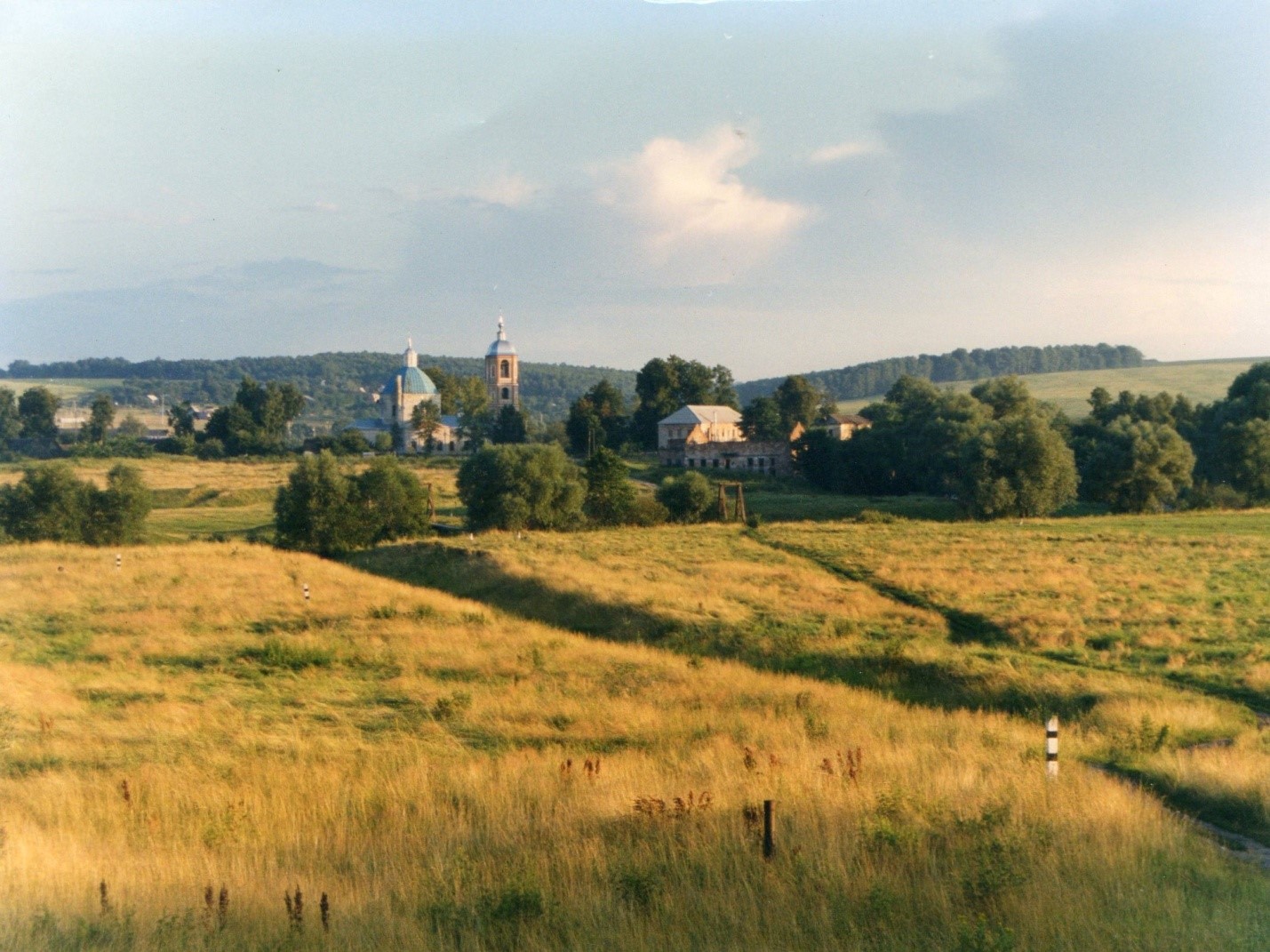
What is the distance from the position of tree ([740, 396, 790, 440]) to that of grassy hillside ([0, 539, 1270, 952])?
99.7 meters

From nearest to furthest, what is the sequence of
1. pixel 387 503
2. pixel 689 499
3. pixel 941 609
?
pixel 941 609
pixel 387 503
pixel 689 499

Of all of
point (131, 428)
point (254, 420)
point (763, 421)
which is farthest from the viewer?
point (131, 428)

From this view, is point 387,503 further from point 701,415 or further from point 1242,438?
point 701,415

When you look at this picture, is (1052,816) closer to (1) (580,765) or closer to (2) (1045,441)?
(1) (580,765)

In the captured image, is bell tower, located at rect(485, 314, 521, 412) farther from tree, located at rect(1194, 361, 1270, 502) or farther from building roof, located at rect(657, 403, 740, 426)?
tree, located at rect(1194, 361, 1270, 502)

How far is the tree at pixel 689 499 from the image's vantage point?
72.8m

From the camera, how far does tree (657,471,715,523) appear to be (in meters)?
72.8

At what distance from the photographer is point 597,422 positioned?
115875 mm

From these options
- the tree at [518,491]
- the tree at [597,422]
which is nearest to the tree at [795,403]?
the tree at [597,422]

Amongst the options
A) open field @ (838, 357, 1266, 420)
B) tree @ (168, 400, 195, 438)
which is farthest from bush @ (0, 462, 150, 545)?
open field @ (838, 357, 1266, 420)

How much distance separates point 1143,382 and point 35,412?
494 ft

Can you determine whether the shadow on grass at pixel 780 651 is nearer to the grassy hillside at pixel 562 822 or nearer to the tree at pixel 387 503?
the grassy hillside at pixel 562 822

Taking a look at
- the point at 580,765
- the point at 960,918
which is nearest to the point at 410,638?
the point at 580,765

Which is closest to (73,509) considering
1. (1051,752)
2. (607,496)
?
(607,496)
